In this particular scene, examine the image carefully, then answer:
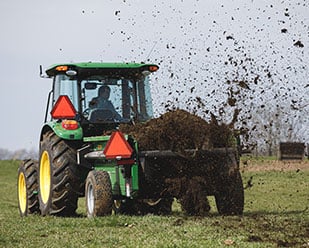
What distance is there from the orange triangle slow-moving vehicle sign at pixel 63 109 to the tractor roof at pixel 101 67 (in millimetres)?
667

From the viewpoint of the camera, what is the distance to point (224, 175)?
35.8 feet

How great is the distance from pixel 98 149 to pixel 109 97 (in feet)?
3.80

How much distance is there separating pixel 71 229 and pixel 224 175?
262 centimetres

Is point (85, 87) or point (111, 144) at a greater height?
point (85, 87)

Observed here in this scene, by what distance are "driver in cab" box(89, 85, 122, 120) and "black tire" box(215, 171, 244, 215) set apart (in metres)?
2.09

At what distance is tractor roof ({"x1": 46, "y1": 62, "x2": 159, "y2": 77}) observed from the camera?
39.7 feet

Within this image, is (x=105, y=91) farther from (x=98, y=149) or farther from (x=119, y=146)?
(x=119, y=146)

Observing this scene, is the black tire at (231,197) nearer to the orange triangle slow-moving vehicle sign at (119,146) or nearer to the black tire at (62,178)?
the orange triangle slow-moving vehicle sign at (119,146)

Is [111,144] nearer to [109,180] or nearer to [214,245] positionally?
[109,180]

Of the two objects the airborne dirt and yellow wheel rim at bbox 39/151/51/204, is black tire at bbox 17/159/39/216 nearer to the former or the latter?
yellow wheel rim at bbox 39/151/51/204

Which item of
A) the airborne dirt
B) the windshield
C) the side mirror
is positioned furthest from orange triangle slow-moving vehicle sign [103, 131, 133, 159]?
the side mirror

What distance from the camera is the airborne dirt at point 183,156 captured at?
1056 centimetres

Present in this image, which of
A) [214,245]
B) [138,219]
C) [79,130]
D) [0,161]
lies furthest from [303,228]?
[0,161]

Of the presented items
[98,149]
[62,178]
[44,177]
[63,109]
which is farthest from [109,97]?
[44,177]
